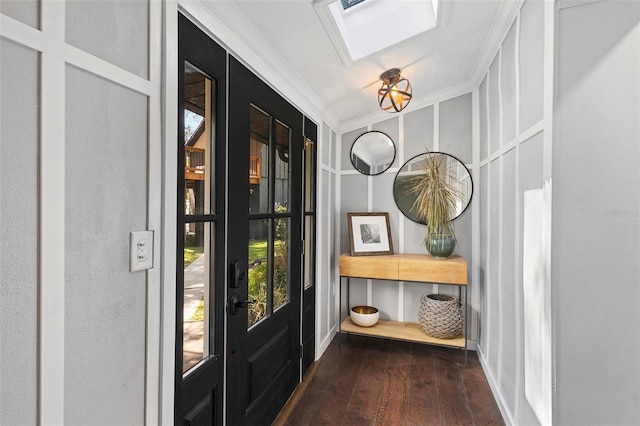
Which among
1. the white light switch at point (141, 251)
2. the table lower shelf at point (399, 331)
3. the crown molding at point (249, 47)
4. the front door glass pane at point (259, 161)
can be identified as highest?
the crown molding at point (249, 47)

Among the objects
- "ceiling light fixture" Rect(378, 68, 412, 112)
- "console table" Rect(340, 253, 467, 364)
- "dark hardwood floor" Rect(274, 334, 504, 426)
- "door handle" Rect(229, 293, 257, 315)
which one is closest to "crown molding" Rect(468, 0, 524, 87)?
"ceiling light fixture" Rect(378, 68, 412, 112)

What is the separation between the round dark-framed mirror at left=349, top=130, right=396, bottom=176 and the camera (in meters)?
3.19

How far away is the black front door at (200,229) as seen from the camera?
114cm

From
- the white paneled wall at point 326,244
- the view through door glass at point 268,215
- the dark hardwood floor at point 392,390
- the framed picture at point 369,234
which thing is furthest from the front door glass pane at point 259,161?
the framed picture at point 369,234

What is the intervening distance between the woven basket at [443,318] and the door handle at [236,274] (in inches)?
74.4

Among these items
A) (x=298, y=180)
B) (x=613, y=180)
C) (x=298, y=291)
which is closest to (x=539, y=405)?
(x=613, y=180)

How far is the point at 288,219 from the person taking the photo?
6.82 ft

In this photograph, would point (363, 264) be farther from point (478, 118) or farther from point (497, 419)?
point (478, 118)

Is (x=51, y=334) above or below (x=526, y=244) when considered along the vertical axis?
below

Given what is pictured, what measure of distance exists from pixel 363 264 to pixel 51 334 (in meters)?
2.39

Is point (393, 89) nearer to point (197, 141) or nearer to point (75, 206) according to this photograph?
point (197, 141)

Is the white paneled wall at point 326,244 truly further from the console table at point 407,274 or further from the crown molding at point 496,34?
the crown molding at point 496,34

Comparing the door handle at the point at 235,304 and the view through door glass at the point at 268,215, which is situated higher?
the view through door glass at the point at 268,215
